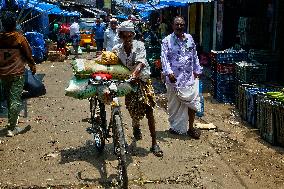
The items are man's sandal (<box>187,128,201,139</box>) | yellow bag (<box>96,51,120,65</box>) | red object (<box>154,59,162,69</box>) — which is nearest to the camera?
yellow bag (<box>96,51,120,65</box>)

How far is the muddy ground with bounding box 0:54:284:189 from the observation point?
5113 mm

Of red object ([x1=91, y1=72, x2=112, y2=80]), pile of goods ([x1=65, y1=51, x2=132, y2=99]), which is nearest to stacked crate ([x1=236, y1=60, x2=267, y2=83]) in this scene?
pile of goods ([x1=65, y1=51, x2=132, y2=99])

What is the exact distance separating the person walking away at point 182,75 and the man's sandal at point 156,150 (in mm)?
1103

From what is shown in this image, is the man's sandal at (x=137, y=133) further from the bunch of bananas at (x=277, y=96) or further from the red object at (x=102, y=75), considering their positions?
the bunch of bananas at (x=277, y=96)

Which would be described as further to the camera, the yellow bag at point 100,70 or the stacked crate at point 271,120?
the stacked crate at point 271,120

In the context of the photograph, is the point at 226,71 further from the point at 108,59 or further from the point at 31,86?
the point at 31,86

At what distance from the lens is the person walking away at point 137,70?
18.4ft

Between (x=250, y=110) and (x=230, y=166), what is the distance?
7.74 feet

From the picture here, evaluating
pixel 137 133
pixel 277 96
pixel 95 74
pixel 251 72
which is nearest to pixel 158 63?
pixel 251 72

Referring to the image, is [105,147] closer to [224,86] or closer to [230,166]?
[230,166]

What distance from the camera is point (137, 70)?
218 inches

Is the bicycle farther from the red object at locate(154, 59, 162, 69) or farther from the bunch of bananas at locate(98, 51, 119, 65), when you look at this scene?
the red object at locate(154, 59, 162, 69)

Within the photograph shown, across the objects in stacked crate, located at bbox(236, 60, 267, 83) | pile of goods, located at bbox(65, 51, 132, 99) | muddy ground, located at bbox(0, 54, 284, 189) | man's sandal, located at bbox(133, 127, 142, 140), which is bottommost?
muddy ground, located at bbox(0, 54, 284, 189)

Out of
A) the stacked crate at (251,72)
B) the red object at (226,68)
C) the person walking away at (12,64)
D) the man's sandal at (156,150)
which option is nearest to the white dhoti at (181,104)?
the man's sandal at (156,150)
